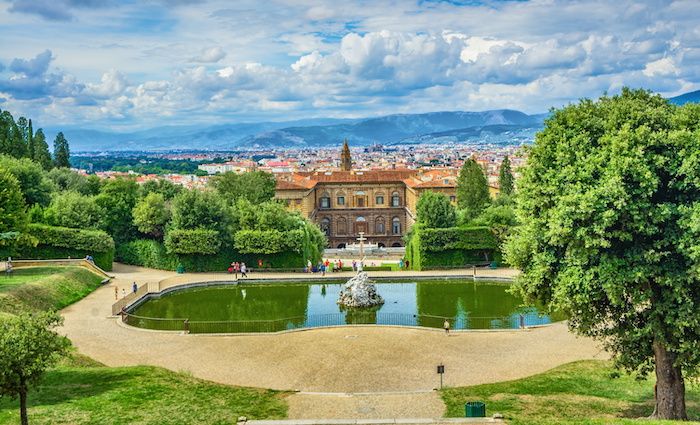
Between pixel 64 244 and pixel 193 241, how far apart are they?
8555mm

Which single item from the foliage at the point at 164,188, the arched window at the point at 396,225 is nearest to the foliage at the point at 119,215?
the foliage at the point at 164,188

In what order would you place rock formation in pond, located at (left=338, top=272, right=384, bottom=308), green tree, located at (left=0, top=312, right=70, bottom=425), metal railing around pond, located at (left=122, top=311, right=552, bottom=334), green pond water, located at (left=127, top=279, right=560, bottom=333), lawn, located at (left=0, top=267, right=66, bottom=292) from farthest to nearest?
rock formation in pond, located at (left=338, top=272, right=384, bottom=308) → lawn, located at (left=0, top=267, right=66, bottom=292) → green pond water, located at (left=127, top=279, right=560, bottom=333) → metal railing around pond, located at (left=122, top=311, right=552, bottom=334) → green tree, located at (left=0, top=312, right=70, bottom=425)

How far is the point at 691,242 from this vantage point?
15961 millimetres

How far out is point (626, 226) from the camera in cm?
1680

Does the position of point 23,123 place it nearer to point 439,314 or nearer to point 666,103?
point 439,314

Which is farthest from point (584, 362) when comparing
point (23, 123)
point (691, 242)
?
point (23, 123)

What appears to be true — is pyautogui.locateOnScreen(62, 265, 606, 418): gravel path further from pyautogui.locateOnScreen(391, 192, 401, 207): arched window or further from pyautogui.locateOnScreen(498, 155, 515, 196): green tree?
pyautogui.locateOnScreen(391, 192, 401, 207): arched window

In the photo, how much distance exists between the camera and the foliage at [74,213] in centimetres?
4700

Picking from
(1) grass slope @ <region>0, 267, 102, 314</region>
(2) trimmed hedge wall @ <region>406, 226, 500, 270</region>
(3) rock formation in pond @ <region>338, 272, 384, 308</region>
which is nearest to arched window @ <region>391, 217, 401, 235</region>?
(2) trimmed hedge wall @ <region>406, 226, 500, 270</region>

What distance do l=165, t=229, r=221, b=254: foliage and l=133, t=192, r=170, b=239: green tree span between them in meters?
3.53

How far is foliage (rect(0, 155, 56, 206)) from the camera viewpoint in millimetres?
50281

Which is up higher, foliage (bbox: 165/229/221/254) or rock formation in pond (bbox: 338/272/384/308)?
foliage (bbox: 165/229/221/254)

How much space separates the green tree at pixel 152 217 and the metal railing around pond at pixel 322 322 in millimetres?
17538

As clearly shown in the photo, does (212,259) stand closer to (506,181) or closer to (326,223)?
(506,181)
